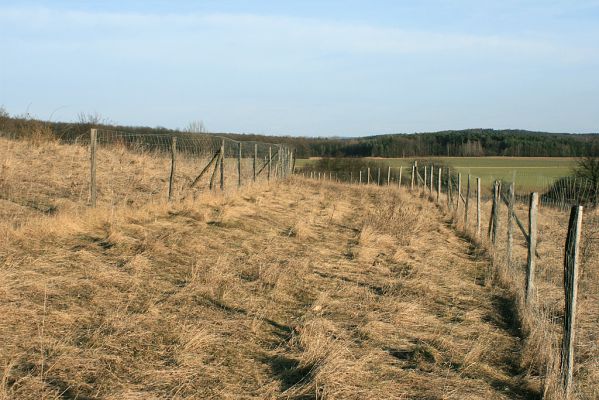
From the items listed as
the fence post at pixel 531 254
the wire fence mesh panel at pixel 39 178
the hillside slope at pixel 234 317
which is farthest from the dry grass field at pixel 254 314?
the fence post at pixel 531 254

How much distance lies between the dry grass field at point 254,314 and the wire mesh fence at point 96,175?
444 mm

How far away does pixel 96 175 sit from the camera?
53.1 feet

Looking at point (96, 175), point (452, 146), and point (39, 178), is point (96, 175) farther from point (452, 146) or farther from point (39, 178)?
point (452, 146)

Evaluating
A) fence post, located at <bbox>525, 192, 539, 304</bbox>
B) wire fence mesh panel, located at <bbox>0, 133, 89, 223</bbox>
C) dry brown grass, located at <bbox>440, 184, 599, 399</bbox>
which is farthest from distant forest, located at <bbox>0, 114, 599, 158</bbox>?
fence post, located at <bbox>525, 192, 539, 304</bbox>

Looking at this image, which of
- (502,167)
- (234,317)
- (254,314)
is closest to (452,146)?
(502,167)

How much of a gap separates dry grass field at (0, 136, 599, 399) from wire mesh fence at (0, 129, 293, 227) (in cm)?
44

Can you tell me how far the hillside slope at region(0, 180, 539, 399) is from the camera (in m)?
4.82

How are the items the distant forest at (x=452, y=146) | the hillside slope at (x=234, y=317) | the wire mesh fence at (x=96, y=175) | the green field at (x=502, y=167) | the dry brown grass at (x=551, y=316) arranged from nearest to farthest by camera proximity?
the hillside slope at (x=234, y=317) < the dry brown grass at (x=551, y=316) < the wire mesh fence at (x=96, y=175) < the green field at (x=502, y=167) < the distant forest at (x=452, y=146)

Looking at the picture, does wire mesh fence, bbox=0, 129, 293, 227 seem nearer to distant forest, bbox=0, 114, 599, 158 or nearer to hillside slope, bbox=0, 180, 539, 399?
hillside slope, bbox=0, 180, 539, 399

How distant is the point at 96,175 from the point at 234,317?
35.8 feet

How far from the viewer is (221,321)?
20.6 feet

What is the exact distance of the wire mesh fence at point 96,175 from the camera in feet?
39.6

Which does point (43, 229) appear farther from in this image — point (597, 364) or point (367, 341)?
point (597, 364)

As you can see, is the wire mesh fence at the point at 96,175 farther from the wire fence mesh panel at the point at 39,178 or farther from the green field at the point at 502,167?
the green field at the point at 502,167
